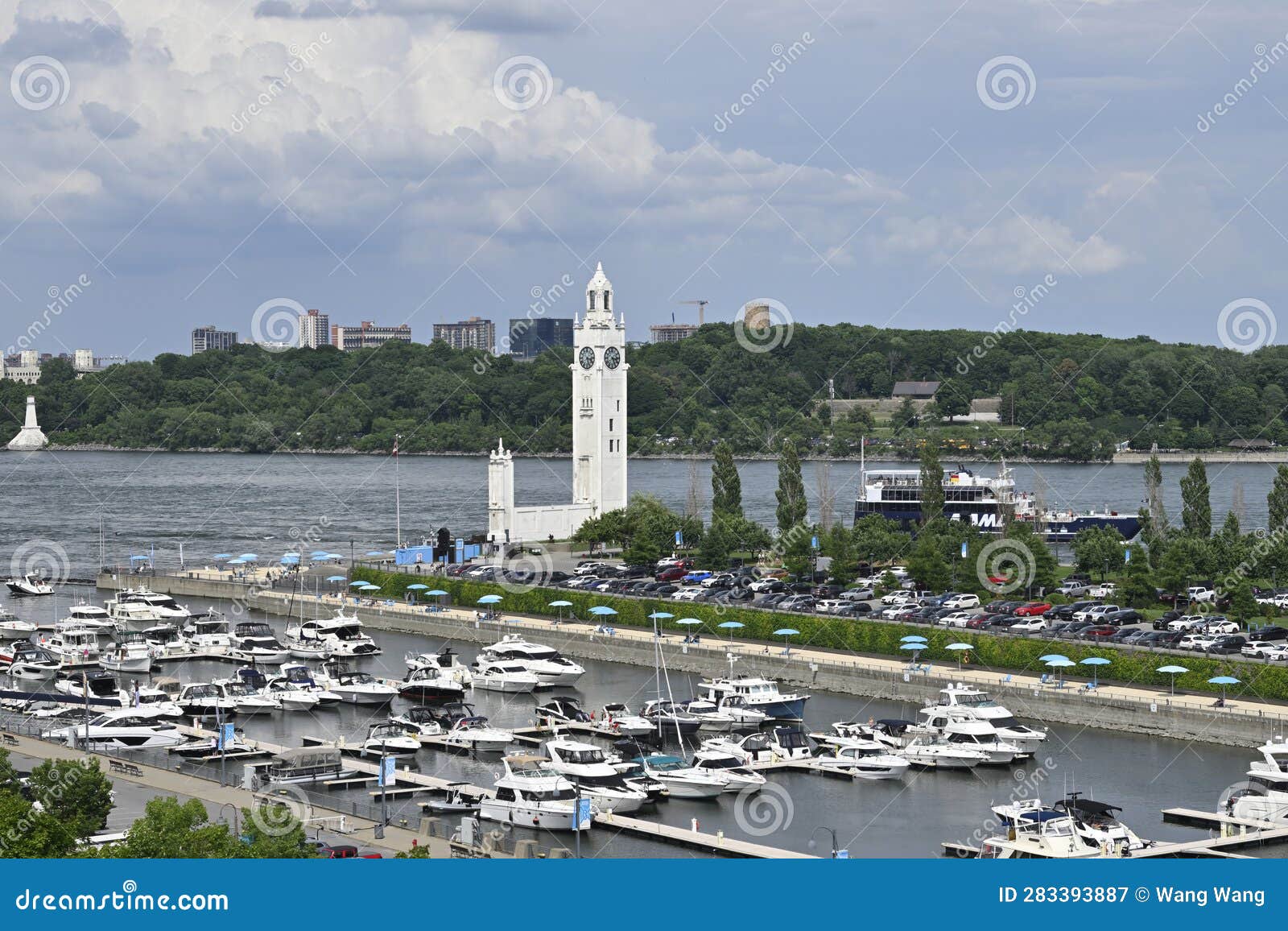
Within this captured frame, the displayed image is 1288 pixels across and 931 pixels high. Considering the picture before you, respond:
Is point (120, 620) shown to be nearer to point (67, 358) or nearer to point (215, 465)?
point (215, 465)

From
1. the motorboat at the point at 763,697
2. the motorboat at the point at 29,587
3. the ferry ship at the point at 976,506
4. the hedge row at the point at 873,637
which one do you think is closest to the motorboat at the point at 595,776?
the motorboat at the point at 763,697

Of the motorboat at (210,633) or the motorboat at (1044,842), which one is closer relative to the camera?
the motorboat at (1044,842)

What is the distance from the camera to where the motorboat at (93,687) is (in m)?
32.7

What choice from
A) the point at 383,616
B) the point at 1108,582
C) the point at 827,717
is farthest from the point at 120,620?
the point at 1108,582

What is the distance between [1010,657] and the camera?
35062 millimetres

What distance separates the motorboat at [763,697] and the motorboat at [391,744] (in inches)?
222

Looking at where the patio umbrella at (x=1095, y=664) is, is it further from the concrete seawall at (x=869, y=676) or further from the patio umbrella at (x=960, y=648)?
the patio umbrella at (x=960, y=648)

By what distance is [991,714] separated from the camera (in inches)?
1190

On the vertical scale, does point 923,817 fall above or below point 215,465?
below

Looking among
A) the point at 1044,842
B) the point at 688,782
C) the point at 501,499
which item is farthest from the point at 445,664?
the point at 1044,842

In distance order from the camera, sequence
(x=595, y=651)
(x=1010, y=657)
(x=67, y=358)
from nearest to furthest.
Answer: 1. (x=1010, y=657)
2. (x=595, y=651)
3. (x=67, y=358)

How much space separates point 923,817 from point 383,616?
22.0m

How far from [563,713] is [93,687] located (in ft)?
29.2

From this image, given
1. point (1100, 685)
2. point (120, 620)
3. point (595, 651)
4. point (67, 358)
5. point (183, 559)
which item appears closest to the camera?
Result: point (1100, 685)
